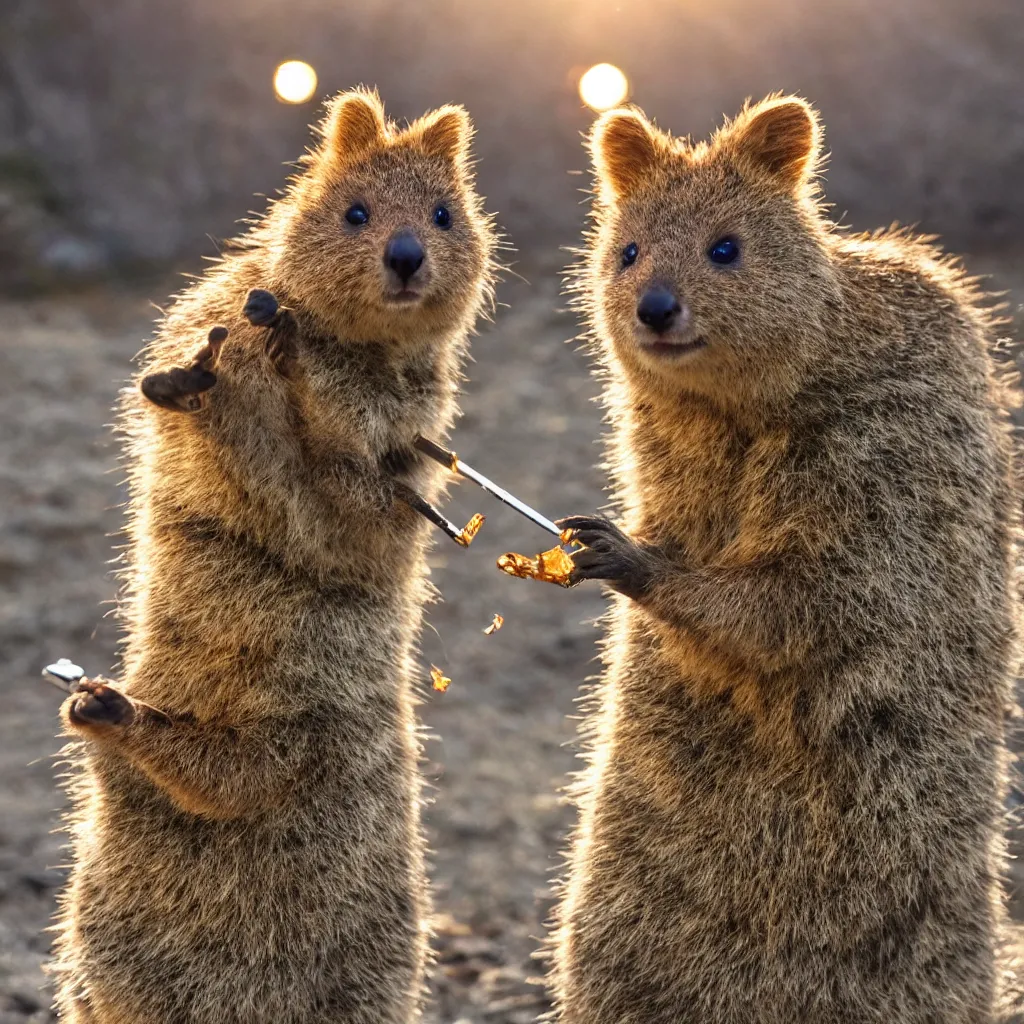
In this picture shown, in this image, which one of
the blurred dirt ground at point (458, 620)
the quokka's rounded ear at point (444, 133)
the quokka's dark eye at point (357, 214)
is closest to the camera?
the quokka's dark eye at point (357, 214)

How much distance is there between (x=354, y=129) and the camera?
6.30 m

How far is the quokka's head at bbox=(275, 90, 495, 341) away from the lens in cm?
→ 591

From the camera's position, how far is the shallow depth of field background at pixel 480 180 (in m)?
11.8

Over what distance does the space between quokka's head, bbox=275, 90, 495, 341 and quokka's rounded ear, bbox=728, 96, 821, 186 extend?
1.13 meters

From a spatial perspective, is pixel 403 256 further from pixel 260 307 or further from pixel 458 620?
pixel 458 620

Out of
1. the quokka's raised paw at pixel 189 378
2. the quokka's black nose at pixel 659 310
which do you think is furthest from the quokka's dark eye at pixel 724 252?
the quokka's raised paw at pixel 189 378

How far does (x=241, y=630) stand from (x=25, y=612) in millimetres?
5867

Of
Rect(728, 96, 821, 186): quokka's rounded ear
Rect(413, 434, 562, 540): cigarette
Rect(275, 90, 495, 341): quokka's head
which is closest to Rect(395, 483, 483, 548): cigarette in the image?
Rect(413, 434, 562, 540): cigarette

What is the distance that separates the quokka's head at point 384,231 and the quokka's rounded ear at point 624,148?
571 mm

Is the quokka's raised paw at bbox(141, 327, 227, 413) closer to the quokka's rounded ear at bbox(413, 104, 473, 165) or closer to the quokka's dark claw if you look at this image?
the quokka's dark claw

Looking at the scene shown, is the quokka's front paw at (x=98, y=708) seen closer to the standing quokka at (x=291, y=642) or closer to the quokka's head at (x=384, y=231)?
the standing quokka at (x=291, y=642)

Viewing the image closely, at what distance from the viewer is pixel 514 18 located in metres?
15.4

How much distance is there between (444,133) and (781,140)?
137 cm

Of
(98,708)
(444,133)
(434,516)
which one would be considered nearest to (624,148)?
(444,133)
